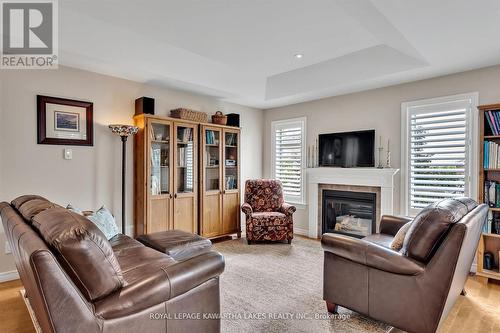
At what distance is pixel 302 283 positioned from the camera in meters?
3.01

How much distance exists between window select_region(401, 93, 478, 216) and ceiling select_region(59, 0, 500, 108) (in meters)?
0.45

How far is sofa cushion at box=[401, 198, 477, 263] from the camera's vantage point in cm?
189

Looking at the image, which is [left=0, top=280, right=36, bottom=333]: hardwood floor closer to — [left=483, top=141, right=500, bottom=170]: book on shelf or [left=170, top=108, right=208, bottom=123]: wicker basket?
[left=170, top=108, right=208, bottom=123]: wicker basket

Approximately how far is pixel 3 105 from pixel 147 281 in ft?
9.34

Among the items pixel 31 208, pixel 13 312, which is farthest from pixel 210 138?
pixel 13 312

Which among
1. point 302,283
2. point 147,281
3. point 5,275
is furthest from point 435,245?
point 5,275

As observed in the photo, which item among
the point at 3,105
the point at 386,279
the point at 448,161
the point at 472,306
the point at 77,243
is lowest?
the point at 472,306

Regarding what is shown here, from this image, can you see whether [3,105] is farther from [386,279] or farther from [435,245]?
[435,245]

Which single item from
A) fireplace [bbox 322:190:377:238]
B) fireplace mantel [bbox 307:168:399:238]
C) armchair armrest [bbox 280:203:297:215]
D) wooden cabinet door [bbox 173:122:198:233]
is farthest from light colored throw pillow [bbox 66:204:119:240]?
fireplace [bbox 322:190:377:238]

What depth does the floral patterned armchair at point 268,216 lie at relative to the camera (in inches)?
175

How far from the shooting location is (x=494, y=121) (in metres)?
3.00

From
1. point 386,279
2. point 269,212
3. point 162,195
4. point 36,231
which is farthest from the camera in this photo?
point 269,212

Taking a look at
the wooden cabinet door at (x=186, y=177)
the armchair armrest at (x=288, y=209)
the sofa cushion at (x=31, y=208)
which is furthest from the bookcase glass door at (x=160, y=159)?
the sofa cushion at (x=31, y=208)

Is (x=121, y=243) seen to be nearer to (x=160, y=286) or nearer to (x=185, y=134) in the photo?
(x=160, y=286)
